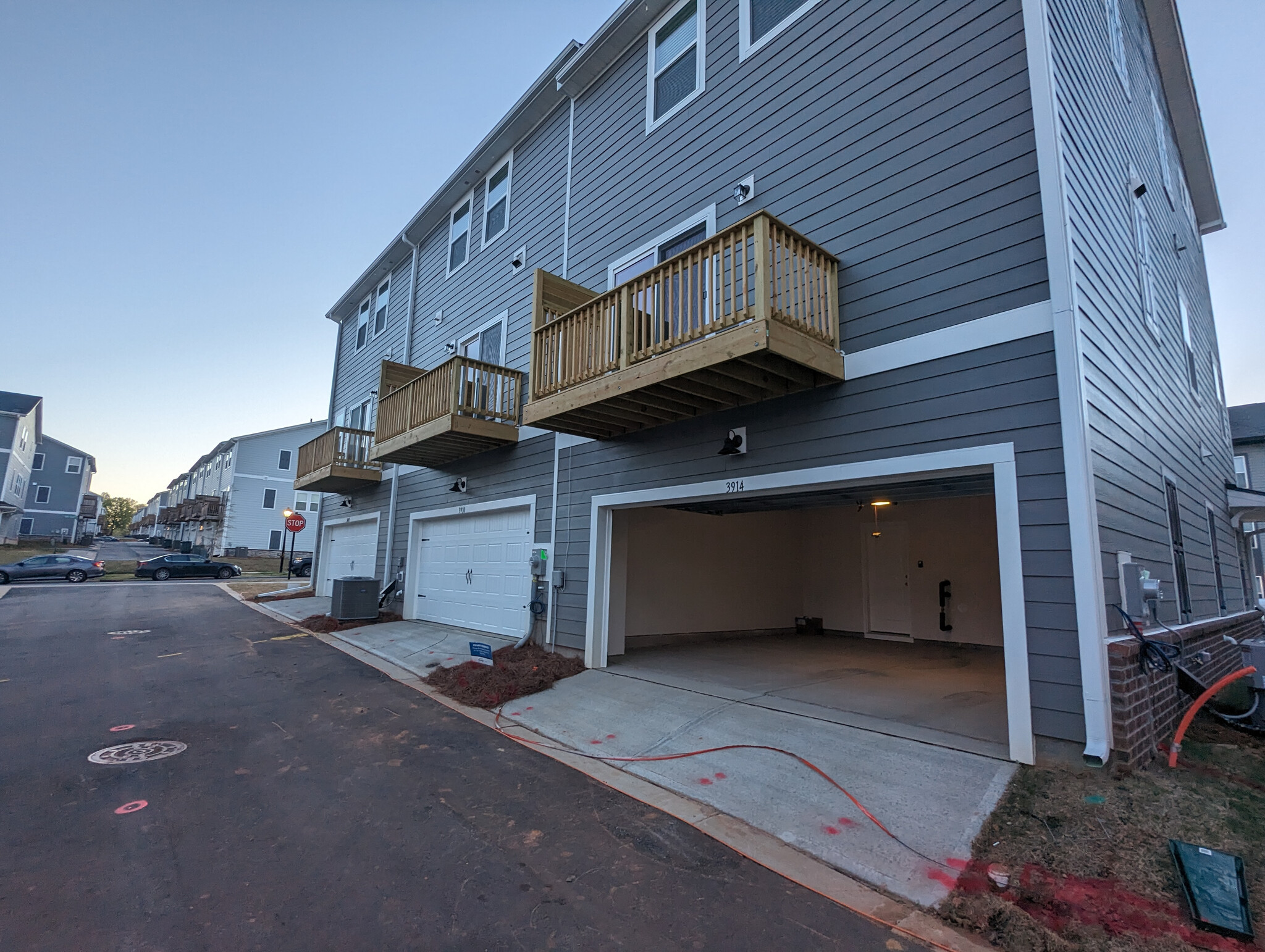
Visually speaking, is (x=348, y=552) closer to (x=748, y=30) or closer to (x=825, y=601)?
(x=825, y=601)

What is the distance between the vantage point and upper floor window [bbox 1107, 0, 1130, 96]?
6730 mm

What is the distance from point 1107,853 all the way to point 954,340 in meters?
3.50

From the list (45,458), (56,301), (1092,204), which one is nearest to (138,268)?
(56,301)

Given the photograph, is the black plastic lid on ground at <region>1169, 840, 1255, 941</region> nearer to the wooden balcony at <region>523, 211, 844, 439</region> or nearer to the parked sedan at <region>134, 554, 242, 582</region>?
the wooden balcony at <region>523, 211, 844, 439</region>

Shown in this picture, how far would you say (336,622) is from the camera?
36.6 feet

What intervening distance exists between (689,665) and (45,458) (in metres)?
55.2

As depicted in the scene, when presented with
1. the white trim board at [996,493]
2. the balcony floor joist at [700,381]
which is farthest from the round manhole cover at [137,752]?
the white trim board at [996,493]

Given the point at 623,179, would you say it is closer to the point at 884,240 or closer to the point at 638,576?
the point at 884,240

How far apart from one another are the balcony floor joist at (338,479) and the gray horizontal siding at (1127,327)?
44.7 feet

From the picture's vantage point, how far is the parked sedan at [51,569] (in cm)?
2028

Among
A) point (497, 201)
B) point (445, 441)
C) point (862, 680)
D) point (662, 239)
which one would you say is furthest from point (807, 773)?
point (497, 201)

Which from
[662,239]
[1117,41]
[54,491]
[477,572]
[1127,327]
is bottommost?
[477,572]

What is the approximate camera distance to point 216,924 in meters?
2.39

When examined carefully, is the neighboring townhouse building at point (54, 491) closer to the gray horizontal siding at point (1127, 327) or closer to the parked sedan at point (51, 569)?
the parked sedan at point (51, 569)
